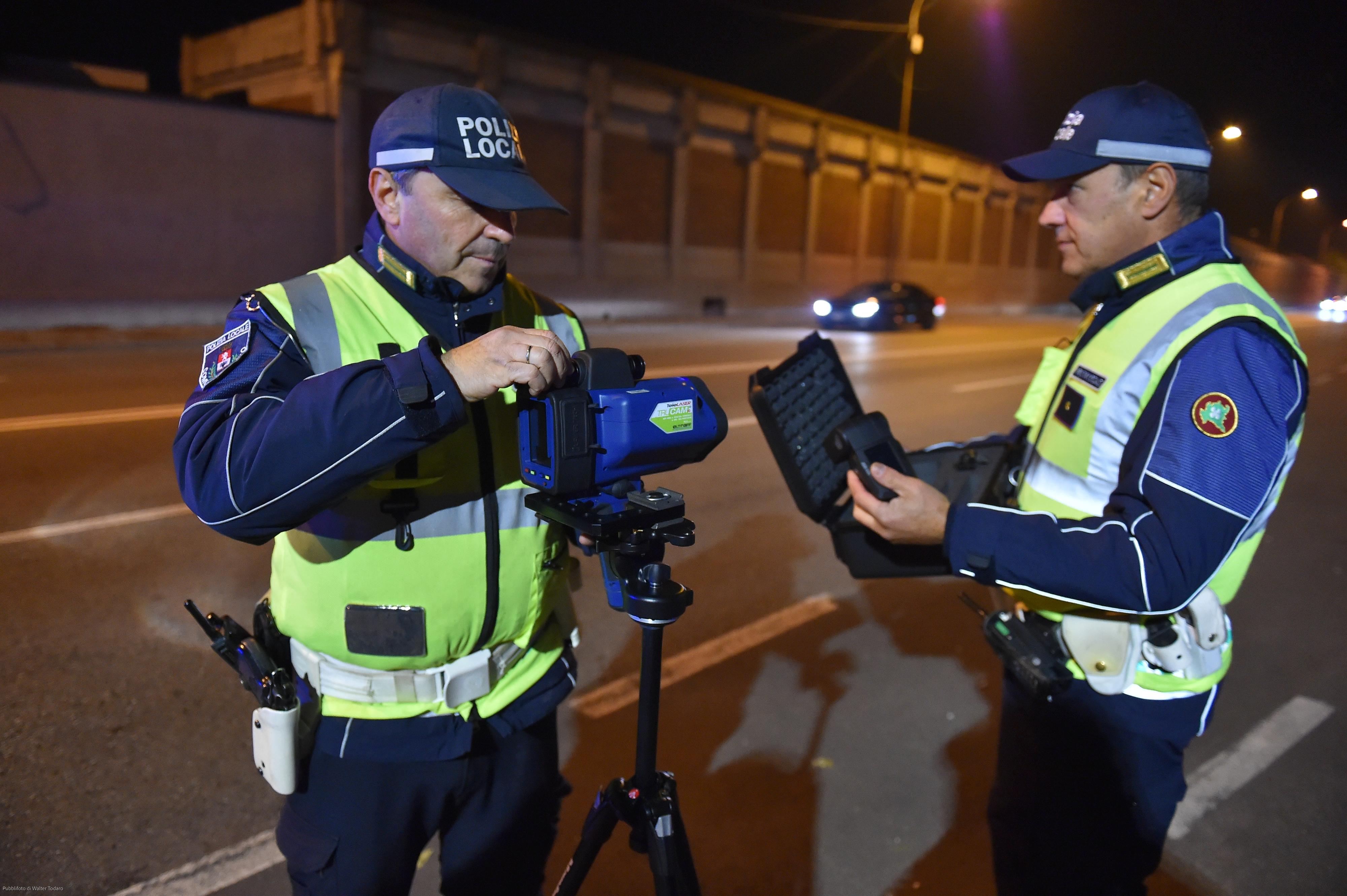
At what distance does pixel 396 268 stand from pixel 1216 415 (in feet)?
5.25

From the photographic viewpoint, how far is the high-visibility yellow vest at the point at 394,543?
1.64 m

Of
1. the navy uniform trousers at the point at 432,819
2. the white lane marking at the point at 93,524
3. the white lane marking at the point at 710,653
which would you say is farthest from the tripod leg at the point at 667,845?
the white lane marking at the point at 93,524

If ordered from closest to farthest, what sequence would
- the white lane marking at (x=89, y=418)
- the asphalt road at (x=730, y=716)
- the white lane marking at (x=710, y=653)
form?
the asphalt road at (x=730, y=716) < the white lane marking at (x=710, y=653) < the white lane marking at (x=89, y=418)

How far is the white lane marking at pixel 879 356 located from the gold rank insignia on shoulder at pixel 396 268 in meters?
6.02

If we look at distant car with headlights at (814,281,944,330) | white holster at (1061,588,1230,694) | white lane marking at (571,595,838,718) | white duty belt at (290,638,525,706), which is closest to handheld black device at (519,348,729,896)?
white duty belt at (290,638,525,706)

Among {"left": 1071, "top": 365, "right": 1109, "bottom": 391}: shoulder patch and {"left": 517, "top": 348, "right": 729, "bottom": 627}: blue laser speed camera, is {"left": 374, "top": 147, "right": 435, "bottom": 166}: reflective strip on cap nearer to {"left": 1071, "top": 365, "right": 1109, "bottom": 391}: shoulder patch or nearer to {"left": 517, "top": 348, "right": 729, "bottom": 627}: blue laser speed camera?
{"left": 517, "top": 348, "right": 729, "bottom": 627}: blue laser speed camera

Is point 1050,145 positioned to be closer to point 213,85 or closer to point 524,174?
point 524,174

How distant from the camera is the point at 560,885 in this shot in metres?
1.70

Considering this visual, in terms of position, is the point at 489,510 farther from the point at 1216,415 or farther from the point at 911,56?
the point at 911,56

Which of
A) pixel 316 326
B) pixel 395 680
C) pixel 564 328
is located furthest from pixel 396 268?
pixel 395 680

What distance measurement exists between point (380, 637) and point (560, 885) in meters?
0.61

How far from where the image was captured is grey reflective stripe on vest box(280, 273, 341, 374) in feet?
5.25

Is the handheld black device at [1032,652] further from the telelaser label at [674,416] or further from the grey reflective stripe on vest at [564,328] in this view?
the grey reflective stripe on vest at [564,328]

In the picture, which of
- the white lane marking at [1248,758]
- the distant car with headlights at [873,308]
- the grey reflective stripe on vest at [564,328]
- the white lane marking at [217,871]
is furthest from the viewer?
the distant car with headlights at [873,308]
